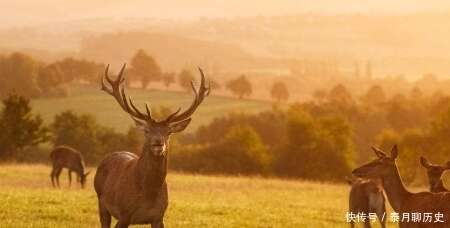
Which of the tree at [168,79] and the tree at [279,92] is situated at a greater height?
the tree at [168,79]

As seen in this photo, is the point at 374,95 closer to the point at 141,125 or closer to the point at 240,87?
the point at 240,87

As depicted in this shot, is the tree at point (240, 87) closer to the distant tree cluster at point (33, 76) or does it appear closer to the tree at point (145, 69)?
the tree at point (145, 69)

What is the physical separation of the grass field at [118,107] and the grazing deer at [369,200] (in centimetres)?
6420

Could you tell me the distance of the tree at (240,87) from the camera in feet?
359

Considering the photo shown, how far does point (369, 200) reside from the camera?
1838 centimetres

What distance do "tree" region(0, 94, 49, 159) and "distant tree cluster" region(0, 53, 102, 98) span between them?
1378 inches

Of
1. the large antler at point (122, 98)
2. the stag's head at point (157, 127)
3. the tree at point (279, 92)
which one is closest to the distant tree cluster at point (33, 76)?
the tree at point (279, 92)

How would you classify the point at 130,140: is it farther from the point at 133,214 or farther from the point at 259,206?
the point at 133,214

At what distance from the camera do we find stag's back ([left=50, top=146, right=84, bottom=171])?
3297 centimetres

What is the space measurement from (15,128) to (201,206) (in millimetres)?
36837

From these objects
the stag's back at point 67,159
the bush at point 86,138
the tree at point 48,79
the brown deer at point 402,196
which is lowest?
the brown deer at point 402,196

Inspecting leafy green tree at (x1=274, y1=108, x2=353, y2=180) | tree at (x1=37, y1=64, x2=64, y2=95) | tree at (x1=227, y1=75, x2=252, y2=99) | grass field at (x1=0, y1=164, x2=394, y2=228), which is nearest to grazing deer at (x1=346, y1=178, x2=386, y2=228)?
grass field at (x1=0, y1=164, x2=394, y2=228)

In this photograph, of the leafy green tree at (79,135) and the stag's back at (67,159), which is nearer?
the stag's back at (67,159)

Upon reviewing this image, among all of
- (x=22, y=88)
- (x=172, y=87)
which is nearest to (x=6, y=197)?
(x=22, y=88)
